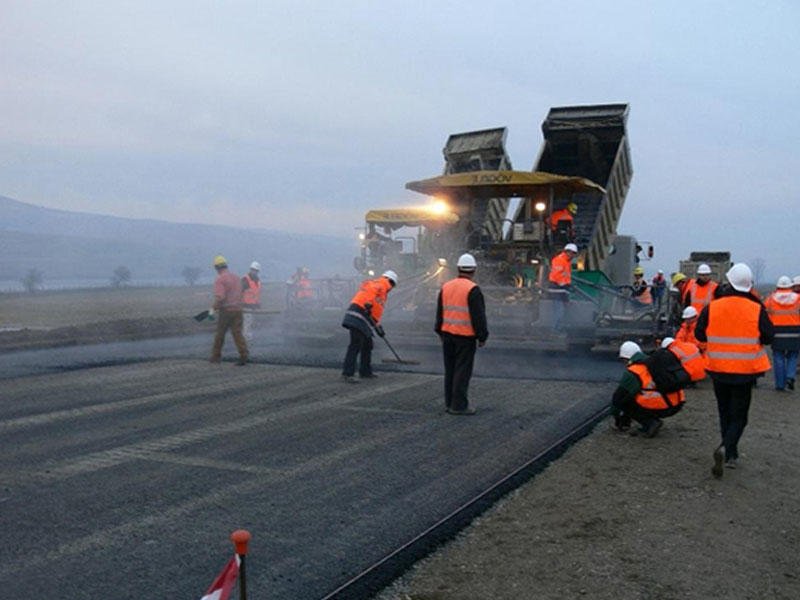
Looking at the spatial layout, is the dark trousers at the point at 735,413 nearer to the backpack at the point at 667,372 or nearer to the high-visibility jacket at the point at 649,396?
the backpack at the point at 667,372

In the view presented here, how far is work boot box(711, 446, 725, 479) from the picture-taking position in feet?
18.4

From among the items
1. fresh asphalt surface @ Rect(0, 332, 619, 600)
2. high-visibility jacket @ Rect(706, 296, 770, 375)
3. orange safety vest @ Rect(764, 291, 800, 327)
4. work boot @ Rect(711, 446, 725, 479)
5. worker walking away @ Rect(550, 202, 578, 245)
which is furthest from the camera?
worker walking away @ Rect(550, 202, 578, 245)

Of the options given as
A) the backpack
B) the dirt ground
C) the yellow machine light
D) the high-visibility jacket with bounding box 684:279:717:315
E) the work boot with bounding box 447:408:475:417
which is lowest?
the dirt ground

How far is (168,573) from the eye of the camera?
146 inches

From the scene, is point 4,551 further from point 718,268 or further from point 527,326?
point 718,268

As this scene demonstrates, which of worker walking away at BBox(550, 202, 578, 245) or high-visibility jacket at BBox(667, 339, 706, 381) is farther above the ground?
worker walking away at BBox(550, 202, 578, 245)

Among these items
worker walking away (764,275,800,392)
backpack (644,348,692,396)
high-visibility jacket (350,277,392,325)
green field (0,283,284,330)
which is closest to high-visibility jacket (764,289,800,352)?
worker walking away (764,275,800,392)

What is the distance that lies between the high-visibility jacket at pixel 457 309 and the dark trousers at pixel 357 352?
1.99m

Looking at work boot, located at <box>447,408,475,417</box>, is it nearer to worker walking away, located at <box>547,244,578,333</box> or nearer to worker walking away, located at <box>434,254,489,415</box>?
worker walking away, located at <box>434,254,489,415</box>

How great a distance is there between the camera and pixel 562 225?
44.5 ft

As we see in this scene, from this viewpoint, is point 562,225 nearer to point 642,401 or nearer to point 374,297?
point 374,297

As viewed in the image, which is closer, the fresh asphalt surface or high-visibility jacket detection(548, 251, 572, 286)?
the fresh asphalt surface

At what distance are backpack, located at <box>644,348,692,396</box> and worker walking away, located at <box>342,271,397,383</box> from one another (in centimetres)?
405

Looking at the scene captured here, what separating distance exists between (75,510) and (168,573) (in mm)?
1191
